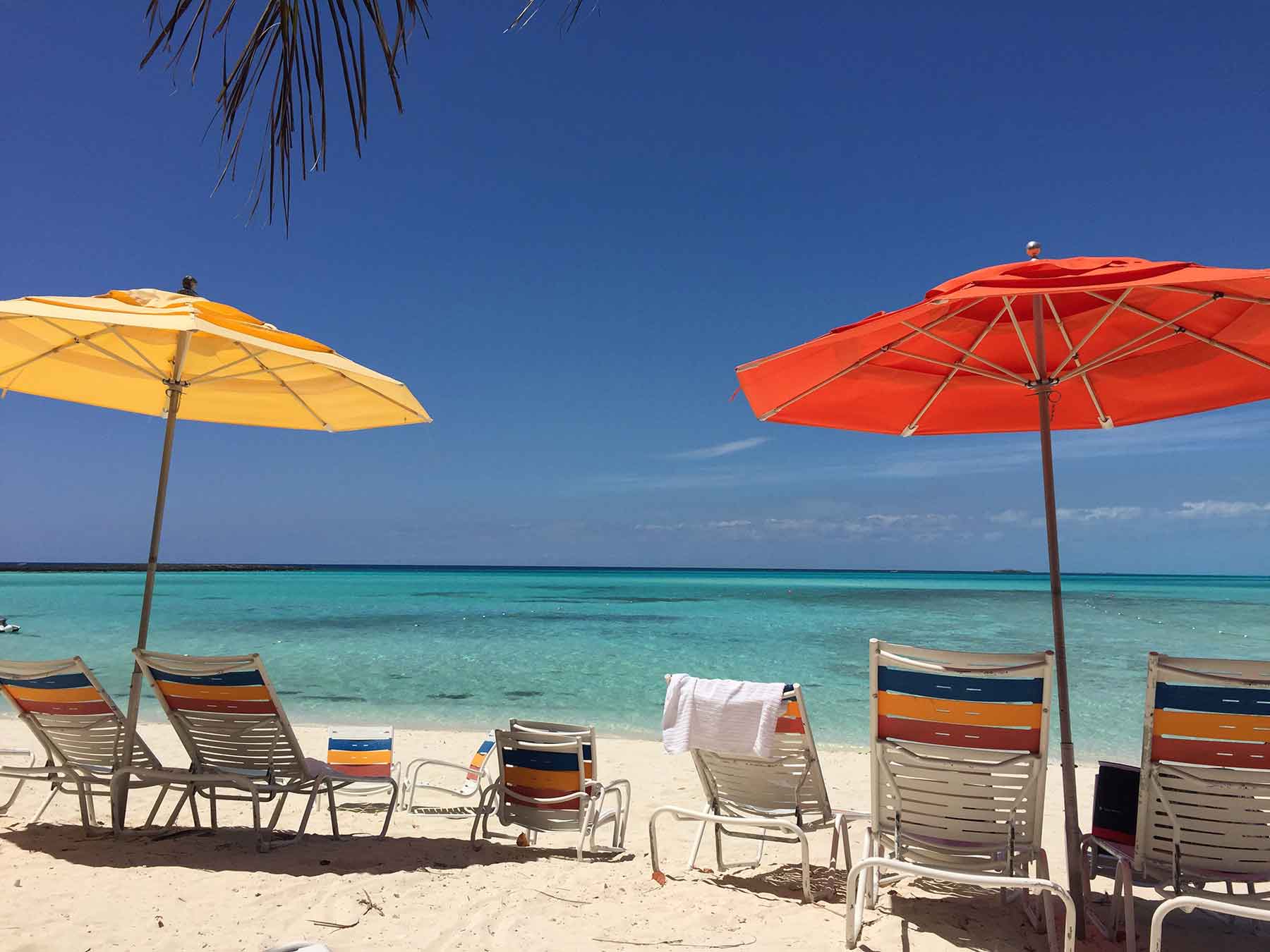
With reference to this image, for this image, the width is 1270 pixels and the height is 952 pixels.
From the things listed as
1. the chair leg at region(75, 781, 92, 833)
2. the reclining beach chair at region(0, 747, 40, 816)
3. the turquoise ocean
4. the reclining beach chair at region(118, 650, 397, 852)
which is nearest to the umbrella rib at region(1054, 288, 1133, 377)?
the reclining beach chair at region(118, 650, 397, 852)

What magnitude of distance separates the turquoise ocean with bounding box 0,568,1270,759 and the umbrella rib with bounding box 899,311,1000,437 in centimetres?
538

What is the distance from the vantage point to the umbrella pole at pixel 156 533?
3.75 meters

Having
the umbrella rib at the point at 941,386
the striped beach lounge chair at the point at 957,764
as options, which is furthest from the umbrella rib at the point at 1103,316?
the striped beach lounge chair at the point at 957,764

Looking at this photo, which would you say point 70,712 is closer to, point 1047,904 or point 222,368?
point 222,368

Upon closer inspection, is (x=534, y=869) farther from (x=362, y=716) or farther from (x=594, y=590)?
(x=594, y=590)

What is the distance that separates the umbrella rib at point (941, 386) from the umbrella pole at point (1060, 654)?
1.22 ft

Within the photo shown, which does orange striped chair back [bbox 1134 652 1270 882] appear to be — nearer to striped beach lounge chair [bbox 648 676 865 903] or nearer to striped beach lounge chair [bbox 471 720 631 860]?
striped beach lounge chair [bbox 648 676 865 903]

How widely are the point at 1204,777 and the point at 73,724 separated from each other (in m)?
4.80

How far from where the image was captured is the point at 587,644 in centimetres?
1873

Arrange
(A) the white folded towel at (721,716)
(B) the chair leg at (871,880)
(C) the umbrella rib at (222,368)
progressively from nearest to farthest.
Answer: (B) the chair leg at (871,880) → (A) the white folded towel at (721,716) → (C) the umbrella rib at (222,368)

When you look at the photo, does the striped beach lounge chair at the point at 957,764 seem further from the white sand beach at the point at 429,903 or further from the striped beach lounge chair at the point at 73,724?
the striped beach lounge chair at the point at 73,724

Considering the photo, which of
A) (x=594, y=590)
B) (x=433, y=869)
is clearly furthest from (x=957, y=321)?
(x=594, y=590)

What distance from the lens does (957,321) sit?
388cm

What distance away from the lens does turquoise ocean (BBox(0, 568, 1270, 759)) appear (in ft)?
35.6
